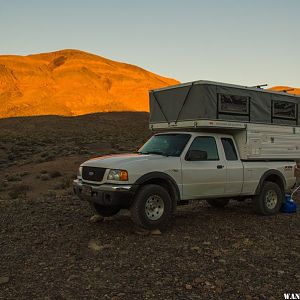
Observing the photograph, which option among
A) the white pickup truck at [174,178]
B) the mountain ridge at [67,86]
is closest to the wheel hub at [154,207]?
the white pickup truck at [174,178]

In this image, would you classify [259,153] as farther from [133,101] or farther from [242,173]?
[133,101]

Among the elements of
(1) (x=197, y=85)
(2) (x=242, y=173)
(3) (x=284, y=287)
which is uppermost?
(1) (x=197, y=85)

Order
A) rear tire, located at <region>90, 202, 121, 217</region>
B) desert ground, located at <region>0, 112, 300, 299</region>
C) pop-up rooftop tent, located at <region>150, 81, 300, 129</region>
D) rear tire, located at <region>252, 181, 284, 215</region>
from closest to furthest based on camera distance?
desert ground, located at <region>0, 112, 300, 299</region> < pop-up rooftop tent, located at <region>150, 81, 300, 129</region> < rear tire, located at <region>90, 202, 121, 217</region> < rear tire, located at <region>252, 181, 284, 215</region>

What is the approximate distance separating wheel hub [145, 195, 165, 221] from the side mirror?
3.61 feet

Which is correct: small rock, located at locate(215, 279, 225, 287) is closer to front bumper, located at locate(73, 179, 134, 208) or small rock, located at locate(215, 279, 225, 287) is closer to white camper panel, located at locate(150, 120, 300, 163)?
front bumper, located at locate(73, 179, 134, 208)

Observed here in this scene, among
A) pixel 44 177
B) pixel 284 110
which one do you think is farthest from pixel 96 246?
pixel 44 177

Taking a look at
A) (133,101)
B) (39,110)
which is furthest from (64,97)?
(133,101)

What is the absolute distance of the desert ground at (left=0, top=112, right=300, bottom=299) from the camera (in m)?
5.43

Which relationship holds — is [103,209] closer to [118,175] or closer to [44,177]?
[118,175]

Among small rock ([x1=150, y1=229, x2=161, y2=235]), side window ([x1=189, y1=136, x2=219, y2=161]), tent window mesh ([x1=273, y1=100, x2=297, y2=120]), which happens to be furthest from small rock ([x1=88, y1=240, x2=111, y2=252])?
tent window mesh ([x1=273, y1=100, x2=297, y2=120])

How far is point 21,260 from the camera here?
6.53 meters

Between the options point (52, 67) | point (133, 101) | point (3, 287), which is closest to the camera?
point (3, 287)

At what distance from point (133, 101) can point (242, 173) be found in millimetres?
90581

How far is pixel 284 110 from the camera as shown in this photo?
35.0ft
